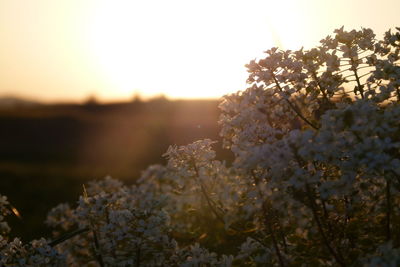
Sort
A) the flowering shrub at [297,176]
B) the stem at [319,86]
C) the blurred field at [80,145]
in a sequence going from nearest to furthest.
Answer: the flowering shrub at [297,176], the stem at [319,86], the blurred field at [80,145]

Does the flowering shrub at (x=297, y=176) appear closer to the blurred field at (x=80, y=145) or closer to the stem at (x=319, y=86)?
the stem at (x=319, y=86)

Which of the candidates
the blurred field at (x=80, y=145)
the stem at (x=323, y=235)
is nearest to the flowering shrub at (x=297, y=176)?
the stem at (x=323, y=235)

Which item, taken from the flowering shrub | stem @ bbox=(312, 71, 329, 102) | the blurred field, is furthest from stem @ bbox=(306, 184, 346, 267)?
the blurred field

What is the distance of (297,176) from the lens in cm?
446

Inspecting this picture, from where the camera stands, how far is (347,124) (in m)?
4.47

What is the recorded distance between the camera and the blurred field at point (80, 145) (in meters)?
18.1

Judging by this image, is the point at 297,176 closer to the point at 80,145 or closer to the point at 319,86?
the point at 319,86

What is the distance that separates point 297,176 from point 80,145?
27.6m

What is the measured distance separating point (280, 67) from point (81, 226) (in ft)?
11.8

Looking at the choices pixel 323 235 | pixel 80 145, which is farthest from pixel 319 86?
pixel 80 145

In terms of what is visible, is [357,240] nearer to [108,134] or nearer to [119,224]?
[119,224]

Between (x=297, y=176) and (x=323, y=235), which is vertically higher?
(x=297, y=176)

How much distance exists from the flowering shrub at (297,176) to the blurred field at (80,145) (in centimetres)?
650

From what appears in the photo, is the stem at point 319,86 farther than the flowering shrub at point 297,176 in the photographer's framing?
Yes
